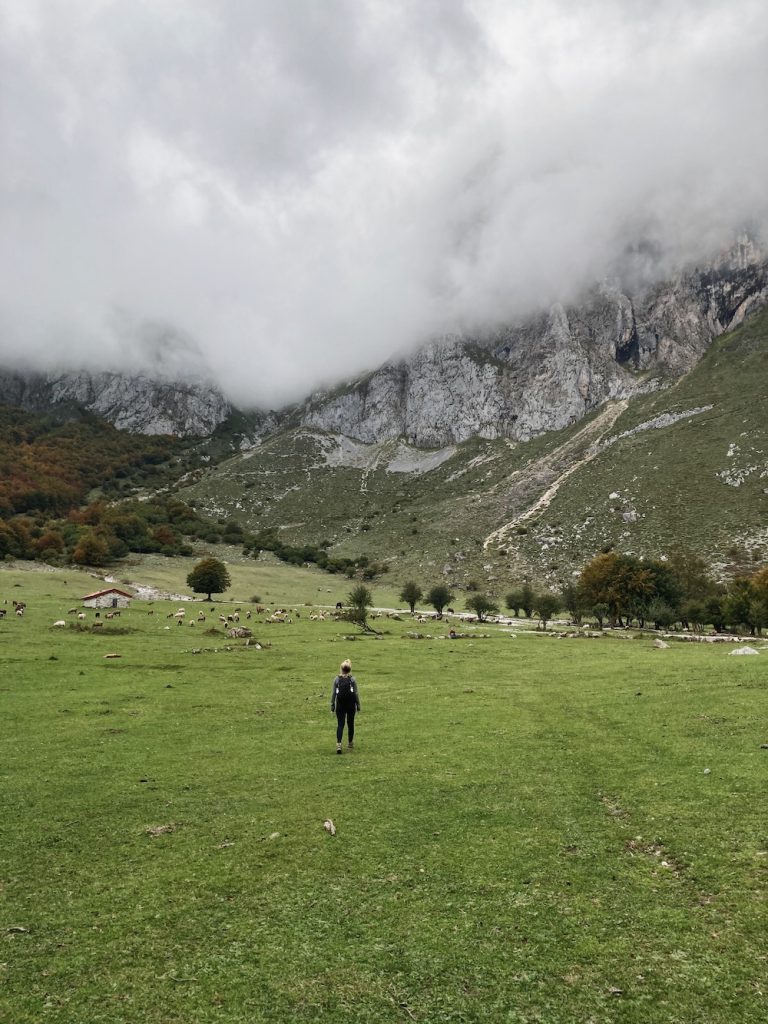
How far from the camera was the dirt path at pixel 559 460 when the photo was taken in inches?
5650

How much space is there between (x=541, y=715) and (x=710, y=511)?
111m

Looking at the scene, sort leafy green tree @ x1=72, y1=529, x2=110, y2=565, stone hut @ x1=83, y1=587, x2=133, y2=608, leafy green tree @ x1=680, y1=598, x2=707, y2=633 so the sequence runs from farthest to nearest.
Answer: leafy green tree @ x1=72, y1=529, x2=110, y2=565 → leafy green tree @ x1=680, y1=598, x2=707, y2=633 → stone hut @ x1=83, y1=587, x2=133, y2=608

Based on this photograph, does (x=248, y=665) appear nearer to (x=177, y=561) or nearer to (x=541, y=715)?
(x=541, y=715)

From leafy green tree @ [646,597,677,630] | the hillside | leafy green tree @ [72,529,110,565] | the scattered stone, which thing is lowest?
the scattered stone

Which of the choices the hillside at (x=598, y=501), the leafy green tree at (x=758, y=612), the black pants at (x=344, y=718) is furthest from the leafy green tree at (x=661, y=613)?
the black pants at (x=344, y=718)

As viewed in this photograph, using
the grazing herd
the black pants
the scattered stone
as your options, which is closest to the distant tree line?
the grazing herd

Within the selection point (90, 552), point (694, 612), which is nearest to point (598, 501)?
point (694, 612)

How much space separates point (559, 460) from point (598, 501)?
43.2 meters

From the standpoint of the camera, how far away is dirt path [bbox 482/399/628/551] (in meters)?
144

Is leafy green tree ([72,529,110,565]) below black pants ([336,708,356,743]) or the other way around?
the other way around

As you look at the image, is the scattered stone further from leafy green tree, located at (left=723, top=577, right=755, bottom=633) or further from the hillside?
the hillside

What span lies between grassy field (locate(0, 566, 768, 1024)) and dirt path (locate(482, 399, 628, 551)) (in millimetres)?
118464

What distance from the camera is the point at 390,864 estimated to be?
9844 mm

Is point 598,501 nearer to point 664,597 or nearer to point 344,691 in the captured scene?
point 664,597
